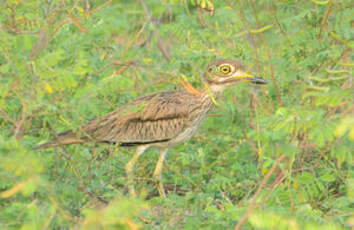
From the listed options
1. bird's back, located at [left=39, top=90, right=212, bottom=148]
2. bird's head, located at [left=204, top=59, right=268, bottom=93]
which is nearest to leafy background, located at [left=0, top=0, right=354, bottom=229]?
bird's head, located at [left=204, top=59, right=268, bottom=93]

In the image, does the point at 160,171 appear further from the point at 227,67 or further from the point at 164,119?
the point at 227,67

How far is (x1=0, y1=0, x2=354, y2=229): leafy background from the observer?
3350mm

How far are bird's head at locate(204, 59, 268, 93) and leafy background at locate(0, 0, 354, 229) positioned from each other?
70mm

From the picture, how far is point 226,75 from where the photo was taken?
18.3 ft

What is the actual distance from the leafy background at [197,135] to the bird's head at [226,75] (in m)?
0.07

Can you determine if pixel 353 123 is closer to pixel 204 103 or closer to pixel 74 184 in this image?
pixel 74 184

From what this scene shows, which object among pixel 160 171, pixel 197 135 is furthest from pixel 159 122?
pixel 197 135

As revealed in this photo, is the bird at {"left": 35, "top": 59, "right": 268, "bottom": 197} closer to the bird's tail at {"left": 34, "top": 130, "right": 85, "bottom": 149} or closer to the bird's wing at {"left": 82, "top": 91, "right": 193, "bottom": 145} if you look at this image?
the bird's wing at {"left": 82, "top": 91, "right": 193, "bottom": 145}

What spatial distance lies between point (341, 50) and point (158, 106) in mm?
1527

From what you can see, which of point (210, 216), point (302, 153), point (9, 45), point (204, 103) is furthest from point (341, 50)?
point (9, 45)

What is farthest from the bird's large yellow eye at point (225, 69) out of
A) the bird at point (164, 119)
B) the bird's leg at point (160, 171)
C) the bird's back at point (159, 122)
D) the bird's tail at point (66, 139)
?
the bird's tail at point (66, 139)

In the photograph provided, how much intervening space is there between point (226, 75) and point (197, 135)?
72cm

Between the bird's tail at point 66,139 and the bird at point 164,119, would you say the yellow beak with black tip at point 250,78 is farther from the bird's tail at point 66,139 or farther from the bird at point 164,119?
the bird's tail at point 66,139

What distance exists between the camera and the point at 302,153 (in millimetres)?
4797
